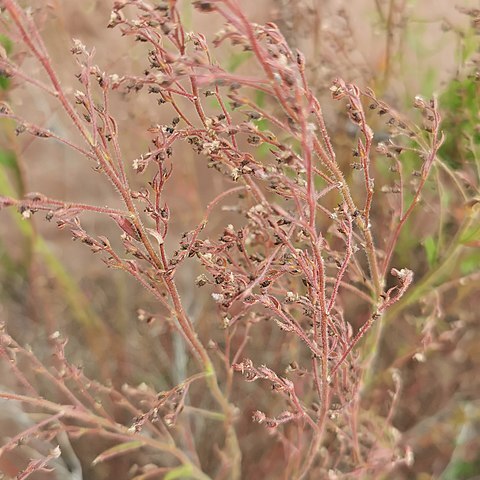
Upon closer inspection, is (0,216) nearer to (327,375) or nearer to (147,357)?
(147,357)

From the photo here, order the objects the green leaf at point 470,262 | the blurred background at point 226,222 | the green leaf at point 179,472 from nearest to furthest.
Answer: the green leaf at point 179,472 < the green leaf at point 470,262 < the blurred background at point 226,222

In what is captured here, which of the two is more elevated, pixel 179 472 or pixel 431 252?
pixel 431 252

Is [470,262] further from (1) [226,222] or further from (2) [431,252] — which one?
(1) [226,222]

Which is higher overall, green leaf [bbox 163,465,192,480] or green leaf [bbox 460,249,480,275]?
green leaf [bbox 460,249,480,275]

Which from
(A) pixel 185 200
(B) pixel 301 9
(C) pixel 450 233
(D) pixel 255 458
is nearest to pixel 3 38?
(B) pixel 301 9

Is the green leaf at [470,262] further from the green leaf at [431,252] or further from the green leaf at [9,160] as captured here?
the green leaf at [9,160]

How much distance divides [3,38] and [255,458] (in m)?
0.92

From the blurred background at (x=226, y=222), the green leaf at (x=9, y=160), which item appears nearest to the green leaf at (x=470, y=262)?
the blurred background at (x=226, y=222)

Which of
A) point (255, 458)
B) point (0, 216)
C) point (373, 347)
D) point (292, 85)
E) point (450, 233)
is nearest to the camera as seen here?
point (292, 85)

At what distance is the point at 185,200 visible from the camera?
58.9 inches

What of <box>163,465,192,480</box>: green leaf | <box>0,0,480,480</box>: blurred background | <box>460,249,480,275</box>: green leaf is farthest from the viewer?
<box>0,0,480,480</box>: blurred background

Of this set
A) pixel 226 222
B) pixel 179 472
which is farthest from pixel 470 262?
pixel 226 222

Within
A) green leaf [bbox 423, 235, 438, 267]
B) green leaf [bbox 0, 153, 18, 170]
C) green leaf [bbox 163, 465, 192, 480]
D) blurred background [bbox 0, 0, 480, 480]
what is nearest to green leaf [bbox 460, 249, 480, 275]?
blurred background [bbox 0, 0, 480, 480]

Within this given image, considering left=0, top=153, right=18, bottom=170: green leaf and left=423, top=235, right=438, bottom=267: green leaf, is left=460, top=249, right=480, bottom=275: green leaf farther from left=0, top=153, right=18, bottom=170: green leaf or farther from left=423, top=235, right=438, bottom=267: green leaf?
left=0, top=153, right=18, bottom=170: green leaf
